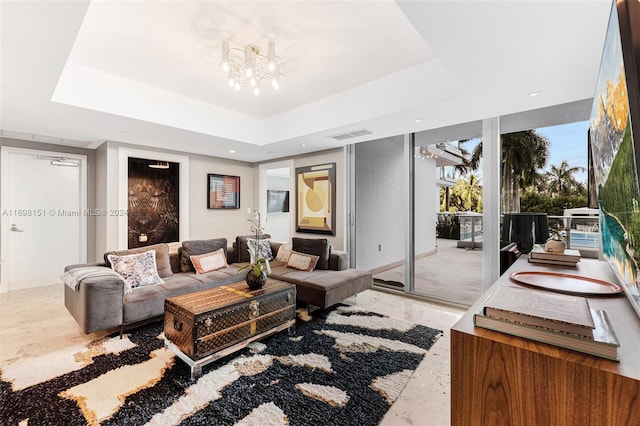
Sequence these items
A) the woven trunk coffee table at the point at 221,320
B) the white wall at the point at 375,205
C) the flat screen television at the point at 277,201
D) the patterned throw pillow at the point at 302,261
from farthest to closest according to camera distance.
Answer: the flat screen television at the point at 277,201, the white wall at the point at 375,205, the patterned throw pillow at the point at 302,261, the woven trunk coffee table at the point at 221,320

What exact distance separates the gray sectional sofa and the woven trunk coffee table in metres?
0.61

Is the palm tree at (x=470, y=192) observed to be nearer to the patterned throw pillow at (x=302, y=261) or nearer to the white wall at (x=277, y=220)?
the patterned throw pillow at (x=302, y=261)

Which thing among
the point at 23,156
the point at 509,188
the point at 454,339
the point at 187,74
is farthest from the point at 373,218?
the point at 23,156

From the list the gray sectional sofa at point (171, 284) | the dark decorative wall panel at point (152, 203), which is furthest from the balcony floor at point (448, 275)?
the dark decorative wall panel at point (152, 203)

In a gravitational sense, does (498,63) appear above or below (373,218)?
above

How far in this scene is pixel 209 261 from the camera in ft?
12.8

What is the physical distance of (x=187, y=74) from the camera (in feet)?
9.93

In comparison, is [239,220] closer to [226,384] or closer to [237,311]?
[237,311]

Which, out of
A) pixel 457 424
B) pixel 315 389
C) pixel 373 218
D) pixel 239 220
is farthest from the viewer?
pixel 239 220

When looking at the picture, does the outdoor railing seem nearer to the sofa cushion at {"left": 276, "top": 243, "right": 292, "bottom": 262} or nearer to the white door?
the sofa cushion at {"left": 276, "top": 243, "right": 292, "bottom": 262}

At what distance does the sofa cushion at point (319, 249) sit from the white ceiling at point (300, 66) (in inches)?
59.5

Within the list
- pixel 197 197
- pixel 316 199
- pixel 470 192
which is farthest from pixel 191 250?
pixel 470 192

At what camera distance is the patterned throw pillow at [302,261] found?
154 inches

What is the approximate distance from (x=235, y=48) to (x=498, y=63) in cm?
213
